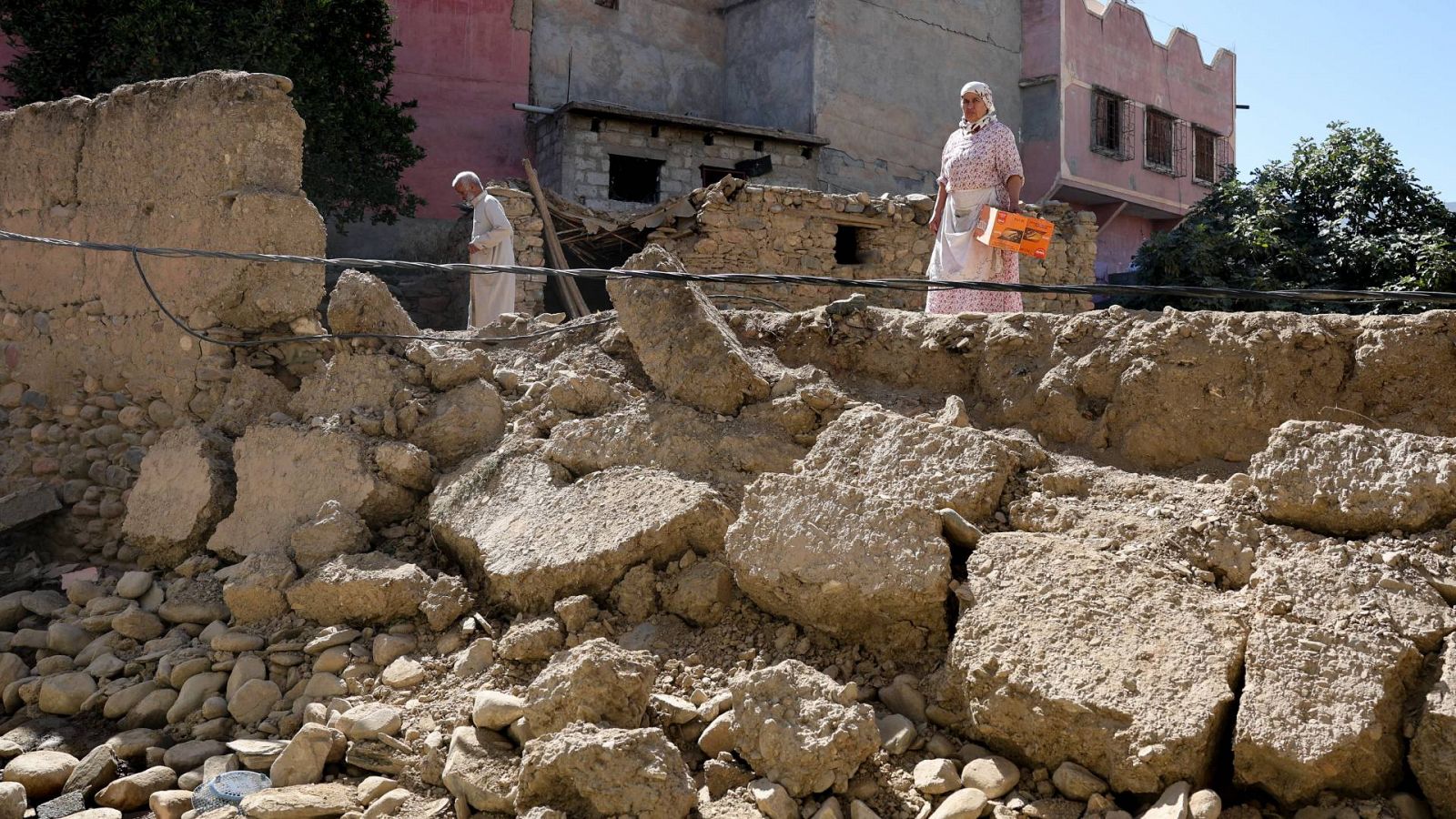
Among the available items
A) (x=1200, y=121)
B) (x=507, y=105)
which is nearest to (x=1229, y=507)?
(x=507, y=105)

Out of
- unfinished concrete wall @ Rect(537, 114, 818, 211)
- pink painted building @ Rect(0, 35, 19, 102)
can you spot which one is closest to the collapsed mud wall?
unfinished concrete wall @ Rect(537, 114, 818, 211)

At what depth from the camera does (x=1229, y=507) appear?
300 centimetres

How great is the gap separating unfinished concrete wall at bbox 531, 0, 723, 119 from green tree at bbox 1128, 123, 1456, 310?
679 centimetres

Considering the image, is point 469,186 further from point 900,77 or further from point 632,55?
point 900,77

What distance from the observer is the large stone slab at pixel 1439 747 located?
2.38 meters

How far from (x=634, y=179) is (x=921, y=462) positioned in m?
11.2

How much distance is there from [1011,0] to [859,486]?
15850mm

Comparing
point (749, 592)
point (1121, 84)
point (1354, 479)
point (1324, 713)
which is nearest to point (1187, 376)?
point (1354, 479)

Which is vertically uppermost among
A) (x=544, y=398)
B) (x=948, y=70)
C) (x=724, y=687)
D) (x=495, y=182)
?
(x=948, y=70)

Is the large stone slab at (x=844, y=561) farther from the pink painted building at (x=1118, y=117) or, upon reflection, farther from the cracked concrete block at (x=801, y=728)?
the pink painted building at (x=1118, y=117)

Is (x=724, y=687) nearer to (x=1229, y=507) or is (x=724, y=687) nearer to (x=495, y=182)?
(x=1229, y=507)

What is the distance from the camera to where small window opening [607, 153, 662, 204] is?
45.2 ft

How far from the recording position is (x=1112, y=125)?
58.5ft

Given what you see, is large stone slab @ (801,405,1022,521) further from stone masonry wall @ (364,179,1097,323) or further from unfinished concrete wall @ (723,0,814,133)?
unfinished concrete wall @ (723,0,814,133)
